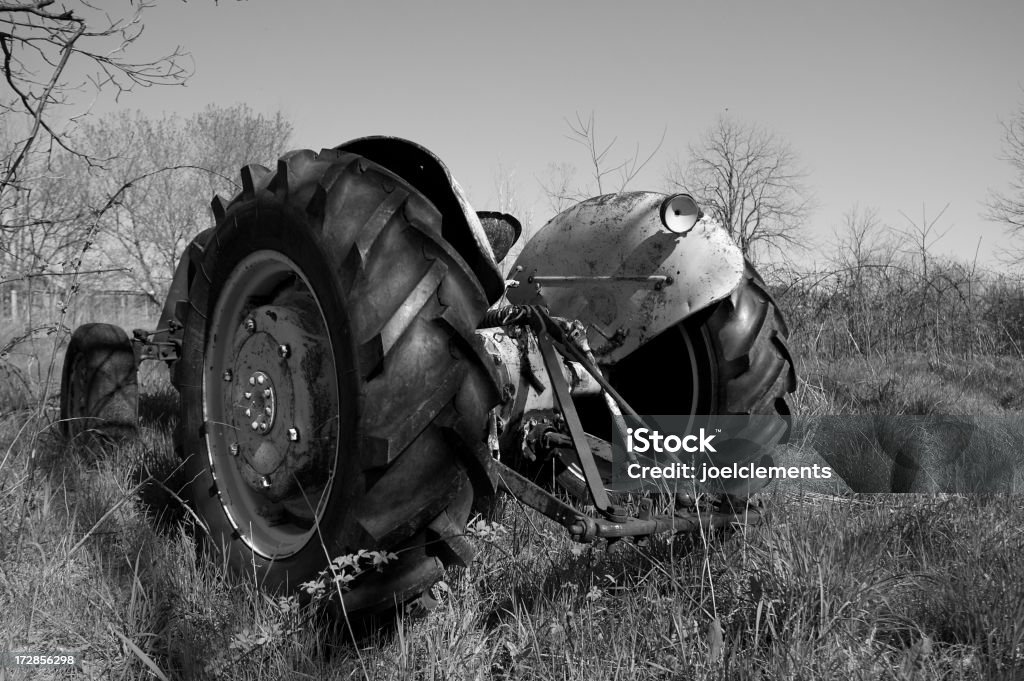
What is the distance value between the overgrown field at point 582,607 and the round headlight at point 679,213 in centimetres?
95

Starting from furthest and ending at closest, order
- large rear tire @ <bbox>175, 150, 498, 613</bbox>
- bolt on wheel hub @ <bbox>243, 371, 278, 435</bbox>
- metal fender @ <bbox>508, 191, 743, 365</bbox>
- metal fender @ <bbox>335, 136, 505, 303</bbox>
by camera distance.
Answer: metal fender @ <bbox>508, 191, 743, 365</bbox> → bolt on wheel hub @ <bbox>243, 371, 278, 435</bbox> → metal fender @ <bbox>335, 136, 505, 303</bbox> → large rear tire @ <bbox>175, 150, 498, 613</bbox>

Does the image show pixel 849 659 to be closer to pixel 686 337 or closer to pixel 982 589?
pixel 982 589

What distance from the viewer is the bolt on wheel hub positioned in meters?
2.07

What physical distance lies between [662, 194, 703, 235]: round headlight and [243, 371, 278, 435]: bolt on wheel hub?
50.6 inches

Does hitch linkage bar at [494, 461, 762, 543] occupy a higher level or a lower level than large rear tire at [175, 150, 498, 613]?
lower

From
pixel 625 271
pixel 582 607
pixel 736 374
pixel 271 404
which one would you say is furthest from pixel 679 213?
pixel 271 404

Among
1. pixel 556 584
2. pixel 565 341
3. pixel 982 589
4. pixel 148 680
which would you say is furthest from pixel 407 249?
pixel 982 589

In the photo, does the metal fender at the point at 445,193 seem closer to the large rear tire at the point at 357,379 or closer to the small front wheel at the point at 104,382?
the large rear tire at the point at 357,379

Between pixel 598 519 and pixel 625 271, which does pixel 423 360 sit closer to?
pixel 598 519

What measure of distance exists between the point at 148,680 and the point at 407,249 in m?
1.16

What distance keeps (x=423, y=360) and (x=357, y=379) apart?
15 centimetres

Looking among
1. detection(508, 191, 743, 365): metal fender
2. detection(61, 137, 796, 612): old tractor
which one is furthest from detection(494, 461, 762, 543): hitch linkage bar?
detection(508, 191, 743, 365): metal fender

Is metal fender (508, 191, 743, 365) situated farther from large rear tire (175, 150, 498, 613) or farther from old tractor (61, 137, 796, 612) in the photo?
large rear tire (175, 150, 498, 613)

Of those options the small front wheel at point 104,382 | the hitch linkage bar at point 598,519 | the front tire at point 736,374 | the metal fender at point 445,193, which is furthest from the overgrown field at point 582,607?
the small front wheel at point 104,382
